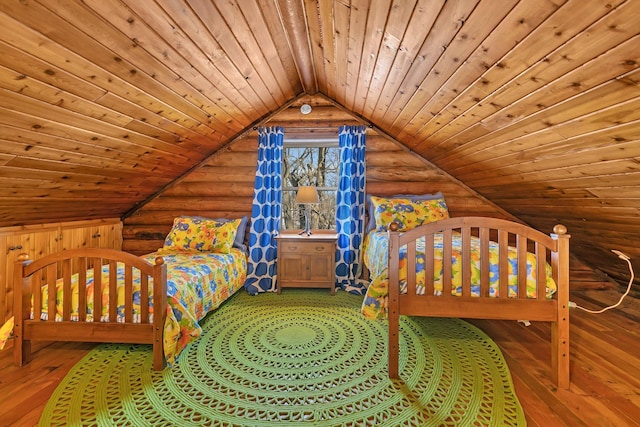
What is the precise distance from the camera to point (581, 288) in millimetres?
3287

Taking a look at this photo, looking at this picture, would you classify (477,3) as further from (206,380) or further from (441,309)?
(206,380)

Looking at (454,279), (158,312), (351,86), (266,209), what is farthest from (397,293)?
(266,209)

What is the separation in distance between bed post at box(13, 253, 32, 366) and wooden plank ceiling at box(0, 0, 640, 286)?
0.61 metres

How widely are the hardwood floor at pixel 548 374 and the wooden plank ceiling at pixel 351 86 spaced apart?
0.82 metres

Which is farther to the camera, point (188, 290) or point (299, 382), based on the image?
point (188, 290)

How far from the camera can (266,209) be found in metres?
3.42

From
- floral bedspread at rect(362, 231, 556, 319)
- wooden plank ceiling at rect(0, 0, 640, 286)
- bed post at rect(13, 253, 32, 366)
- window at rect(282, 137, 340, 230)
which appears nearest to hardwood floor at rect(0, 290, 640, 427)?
bed post at rect(13, 253, 32, 366)

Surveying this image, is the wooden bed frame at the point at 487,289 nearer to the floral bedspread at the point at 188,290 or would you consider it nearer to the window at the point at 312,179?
the floral bedspread at the point at 188,290

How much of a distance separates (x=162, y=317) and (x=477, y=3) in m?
2.09

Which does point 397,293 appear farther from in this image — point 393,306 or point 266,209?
point 266,209

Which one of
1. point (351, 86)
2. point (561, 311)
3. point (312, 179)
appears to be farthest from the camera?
point (312, 179)

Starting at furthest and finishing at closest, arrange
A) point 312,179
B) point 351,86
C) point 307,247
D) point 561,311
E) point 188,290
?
point 312,179 < point 307,247 < point 351,86 < point 188,290 < point 561,311

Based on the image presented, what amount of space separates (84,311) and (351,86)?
259 cm

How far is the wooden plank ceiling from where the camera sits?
1.17 meters
